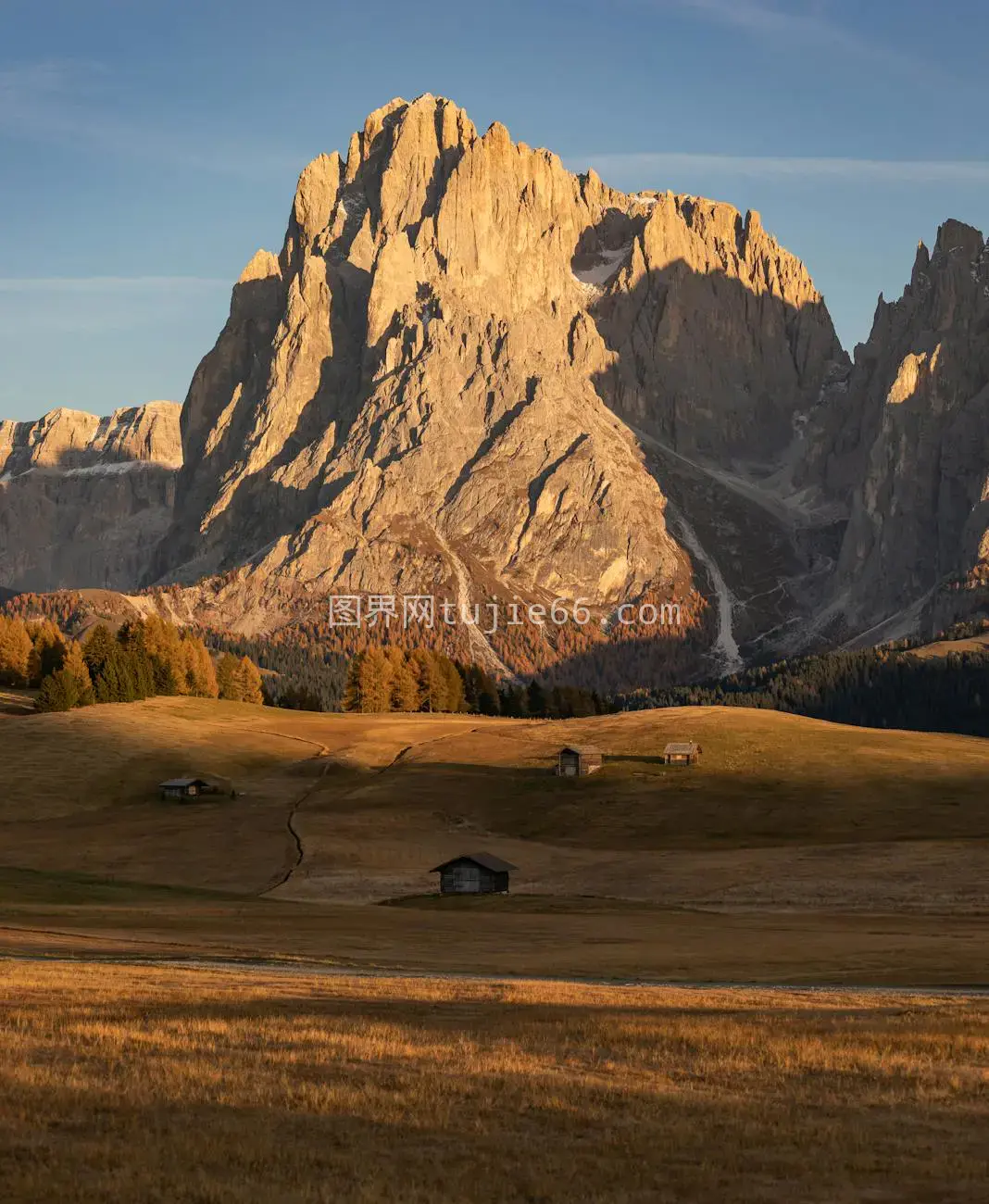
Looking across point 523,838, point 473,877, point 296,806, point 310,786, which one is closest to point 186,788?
point 296,806

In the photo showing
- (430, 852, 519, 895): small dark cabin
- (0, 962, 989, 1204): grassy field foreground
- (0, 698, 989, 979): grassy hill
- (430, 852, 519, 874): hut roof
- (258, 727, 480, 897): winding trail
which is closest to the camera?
(0, 962, 989, 1204): grassy field foreground

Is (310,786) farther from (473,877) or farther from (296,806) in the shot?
(473,877)

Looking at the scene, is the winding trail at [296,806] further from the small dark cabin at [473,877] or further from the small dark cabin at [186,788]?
the small dark cabin at [473,877]

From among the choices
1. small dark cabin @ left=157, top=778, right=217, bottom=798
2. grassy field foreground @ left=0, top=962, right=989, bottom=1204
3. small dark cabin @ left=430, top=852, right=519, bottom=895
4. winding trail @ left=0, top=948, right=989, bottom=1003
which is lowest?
small dark cabin @ left=430, top=852, right=519, bottom=895

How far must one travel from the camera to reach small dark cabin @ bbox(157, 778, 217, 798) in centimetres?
15275

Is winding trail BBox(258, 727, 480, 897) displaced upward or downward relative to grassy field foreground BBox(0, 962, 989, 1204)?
downward

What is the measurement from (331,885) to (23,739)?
72.8m

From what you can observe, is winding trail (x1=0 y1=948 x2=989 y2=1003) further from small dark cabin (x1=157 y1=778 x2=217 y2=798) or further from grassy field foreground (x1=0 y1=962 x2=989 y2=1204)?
small dark cabin (x1=157 y1=778 x2=217 y2=798)

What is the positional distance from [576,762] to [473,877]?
49.2 meters

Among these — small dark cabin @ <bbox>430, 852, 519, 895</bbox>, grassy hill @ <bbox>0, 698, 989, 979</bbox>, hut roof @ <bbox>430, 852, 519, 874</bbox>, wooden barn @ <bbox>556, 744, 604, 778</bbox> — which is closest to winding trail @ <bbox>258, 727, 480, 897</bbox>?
grassy hill @ <bbox>0, 698, 989, 979</bbox>

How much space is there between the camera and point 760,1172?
68.9ft

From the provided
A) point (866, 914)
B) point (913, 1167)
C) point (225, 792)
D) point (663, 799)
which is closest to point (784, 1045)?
point (913, 1167)

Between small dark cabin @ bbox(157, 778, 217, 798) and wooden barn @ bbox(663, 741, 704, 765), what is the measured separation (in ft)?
154

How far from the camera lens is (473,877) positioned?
112 metres
